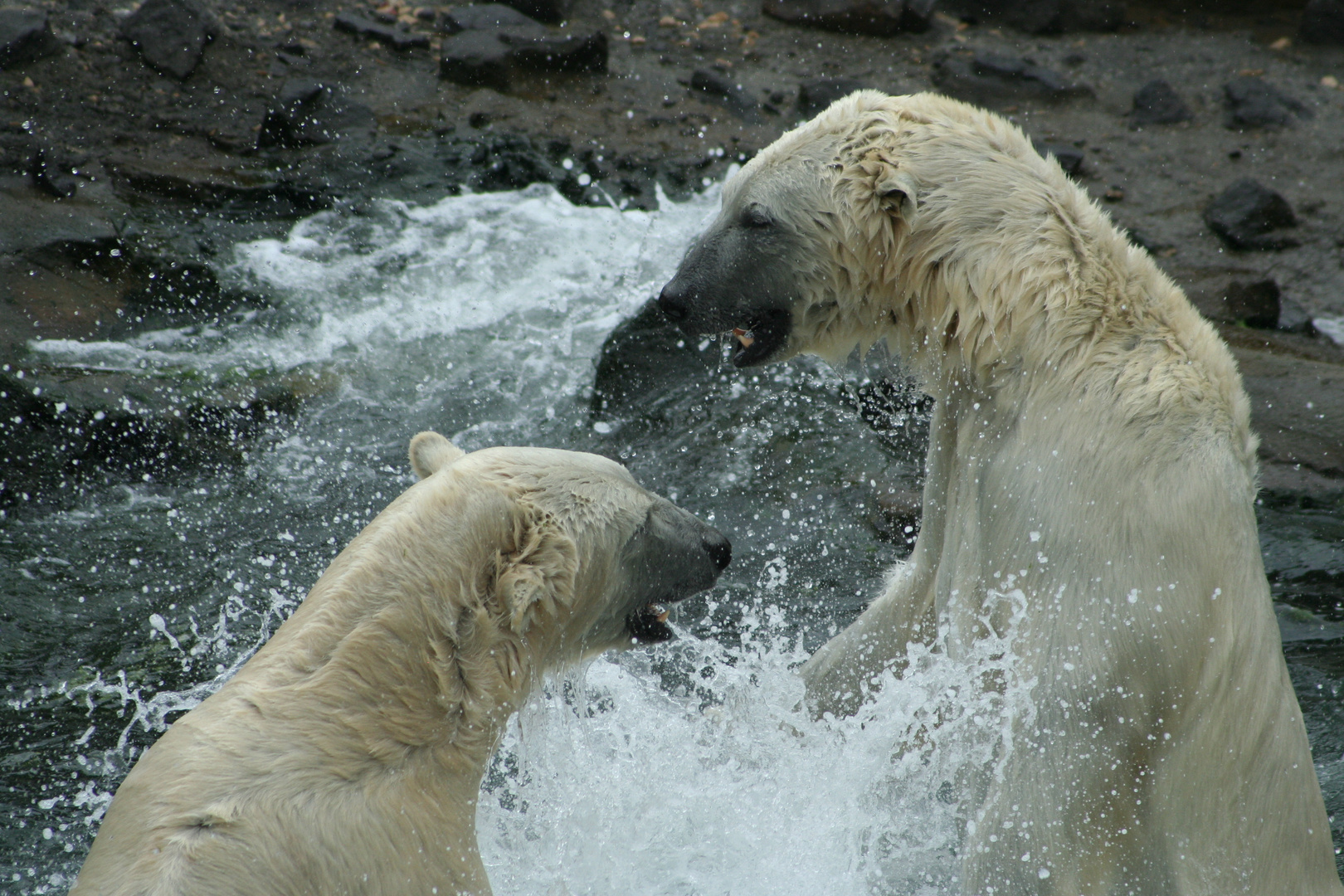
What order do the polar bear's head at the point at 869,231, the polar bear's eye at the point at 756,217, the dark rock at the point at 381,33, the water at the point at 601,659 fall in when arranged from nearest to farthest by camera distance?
the polar bear's head at the point at 869,231, the polar bear's eye at the point at 756,217, the water at the point at 601,659, the dark rock at the point at 381,33

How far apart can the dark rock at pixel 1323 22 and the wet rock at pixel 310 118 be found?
848 cm

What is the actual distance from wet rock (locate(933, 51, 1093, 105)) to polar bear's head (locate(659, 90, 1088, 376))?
25.0 feet

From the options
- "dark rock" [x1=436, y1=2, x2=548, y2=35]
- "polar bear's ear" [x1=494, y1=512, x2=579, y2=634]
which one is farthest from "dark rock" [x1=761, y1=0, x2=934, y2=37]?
"polar bear's ear" [x1=494, y1=512, x2=579, y2=634]

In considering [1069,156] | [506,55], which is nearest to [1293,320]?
[1069,156]

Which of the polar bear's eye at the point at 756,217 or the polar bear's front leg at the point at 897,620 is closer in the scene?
the polar bear's front leg at the point at 897,620

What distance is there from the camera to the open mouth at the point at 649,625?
3.20 meters

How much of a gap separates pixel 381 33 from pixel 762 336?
833cm

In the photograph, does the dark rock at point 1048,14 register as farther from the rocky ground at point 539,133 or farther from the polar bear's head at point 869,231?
the polar bear's head at point 869,231

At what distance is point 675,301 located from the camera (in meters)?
3.50

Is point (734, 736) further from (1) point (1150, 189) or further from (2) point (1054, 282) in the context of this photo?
(1) point (1150, 189)

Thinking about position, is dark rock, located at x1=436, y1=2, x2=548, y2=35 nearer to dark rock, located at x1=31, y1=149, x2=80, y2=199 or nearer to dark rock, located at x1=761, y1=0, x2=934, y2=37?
dark rock, located at x1=761, y1=0, x2=934, y2=37

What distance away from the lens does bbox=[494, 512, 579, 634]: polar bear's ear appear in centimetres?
271

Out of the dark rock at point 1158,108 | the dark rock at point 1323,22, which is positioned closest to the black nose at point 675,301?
the dark rock at point 1158,108

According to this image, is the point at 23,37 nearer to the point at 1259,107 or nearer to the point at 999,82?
the point at 999,82
